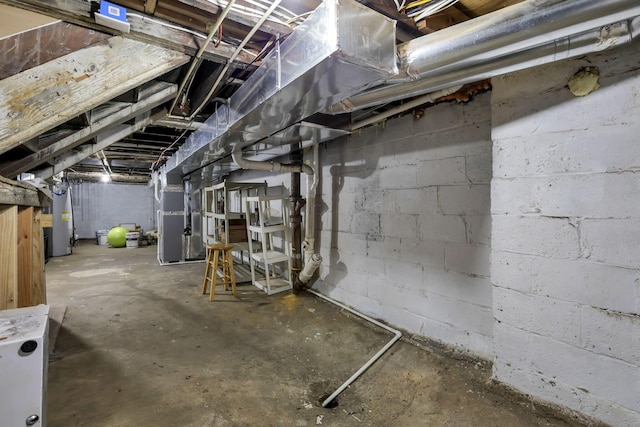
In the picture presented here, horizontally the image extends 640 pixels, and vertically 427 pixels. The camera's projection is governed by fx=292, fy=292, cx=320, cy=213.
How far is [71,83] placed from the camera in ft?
5.21

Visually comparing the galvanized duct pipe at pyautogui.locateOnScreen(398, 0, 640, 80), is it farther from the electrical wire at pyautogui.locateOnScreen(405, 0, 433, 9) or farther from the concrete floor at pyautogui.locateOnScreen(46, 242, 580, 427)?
the concrete floor at pyautogui.locateOnScreen(46, 242, 580, 427)

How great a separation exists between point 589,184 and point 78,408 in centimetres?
287

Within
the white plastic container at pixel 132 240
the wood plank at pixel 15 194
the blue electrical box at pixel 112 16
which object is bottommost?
the white plastic container at pixel 132 240

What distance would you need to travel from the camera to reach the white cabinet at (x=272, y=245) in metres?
3.58

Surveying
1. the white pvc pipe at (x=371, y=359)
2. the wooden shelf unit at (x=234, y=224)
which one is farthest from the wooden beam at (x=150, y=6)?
the wooden shelf unit at (x=234, y=224)

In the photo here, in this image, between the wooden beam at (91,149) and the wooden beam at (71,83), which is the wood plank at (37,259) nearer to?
the wooden beam at (71,83)

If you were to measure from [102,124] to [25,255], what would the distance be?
1322mm

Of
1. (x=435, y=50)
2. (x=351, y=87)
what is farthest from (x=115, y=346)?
(x=435, y=50)

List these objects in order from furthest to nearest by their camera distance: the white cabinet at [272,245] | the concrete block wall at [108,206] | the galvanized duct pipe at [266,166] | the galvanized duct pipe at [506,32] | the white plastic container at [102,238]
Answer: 1. the concrete block wall at [108,206]
2. the white plastic container at [102,238]
3. the white cabinet at [272,245]
4. the galvanized duct pipe at [266,166]
5. the galvanized duct pipe at [506,32]

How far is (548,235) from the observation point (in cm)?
152

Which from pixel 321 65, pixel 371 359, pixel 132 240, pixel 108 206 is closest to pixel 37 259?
pixel 321 65

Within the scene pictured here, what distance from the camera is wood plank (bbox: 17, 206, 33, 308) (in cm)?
144

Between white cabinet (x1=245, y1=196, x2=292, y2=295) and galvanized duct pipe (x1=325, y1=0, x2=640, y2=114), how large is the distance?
2485 millimetres

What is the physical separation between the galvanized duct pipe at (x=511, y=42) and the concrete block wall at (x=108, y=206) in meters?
10.4
